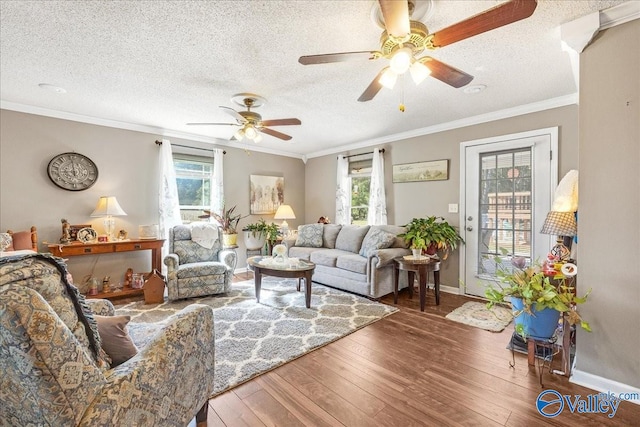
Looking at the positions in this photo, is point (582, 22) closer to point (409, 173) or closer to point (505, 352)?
point (505, 352)

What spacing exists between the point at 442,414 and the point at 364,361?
70cm

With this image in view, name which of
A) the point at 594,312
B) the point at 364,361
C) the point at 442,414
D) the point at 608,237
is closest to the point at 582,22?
the point at 608,237

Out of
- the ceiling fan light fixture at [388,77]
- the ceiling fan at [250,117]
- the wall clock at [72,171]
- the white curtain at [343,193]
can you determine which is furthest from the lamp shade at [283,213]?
the ceiling fan light fixture at [388,77]

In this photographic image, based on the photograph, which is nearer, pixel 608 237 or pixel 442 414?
pixel 442 414

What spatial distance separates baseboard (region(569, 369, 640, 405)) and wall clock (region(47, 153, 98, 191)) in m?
5.38

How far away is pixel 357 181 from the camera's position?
5.53 m

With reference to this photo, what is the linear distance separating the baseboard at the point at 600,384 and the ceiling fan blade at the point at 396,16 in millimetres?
2462

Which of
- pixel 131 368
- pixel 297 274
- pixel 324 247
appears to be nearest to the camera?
pixel 131 368

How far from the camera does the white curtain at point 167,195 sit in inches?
173

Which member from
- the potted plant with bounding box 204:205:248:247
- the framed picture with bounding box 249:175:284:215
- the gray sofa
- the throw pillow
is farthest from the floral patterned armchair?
the framed picture with bounding box 249:175:284:215

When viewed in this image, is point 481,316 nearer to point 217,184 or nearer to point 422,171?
point 422,171

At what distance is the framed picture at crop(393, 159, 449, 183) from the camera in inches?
166

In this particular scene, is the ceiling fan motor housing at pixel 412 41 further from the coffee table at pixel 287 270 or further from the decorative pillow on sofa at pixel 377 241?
the decorative pillow on sofa at pixel 377 241

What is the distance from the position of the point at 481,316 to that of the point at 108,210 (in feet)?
15.3
